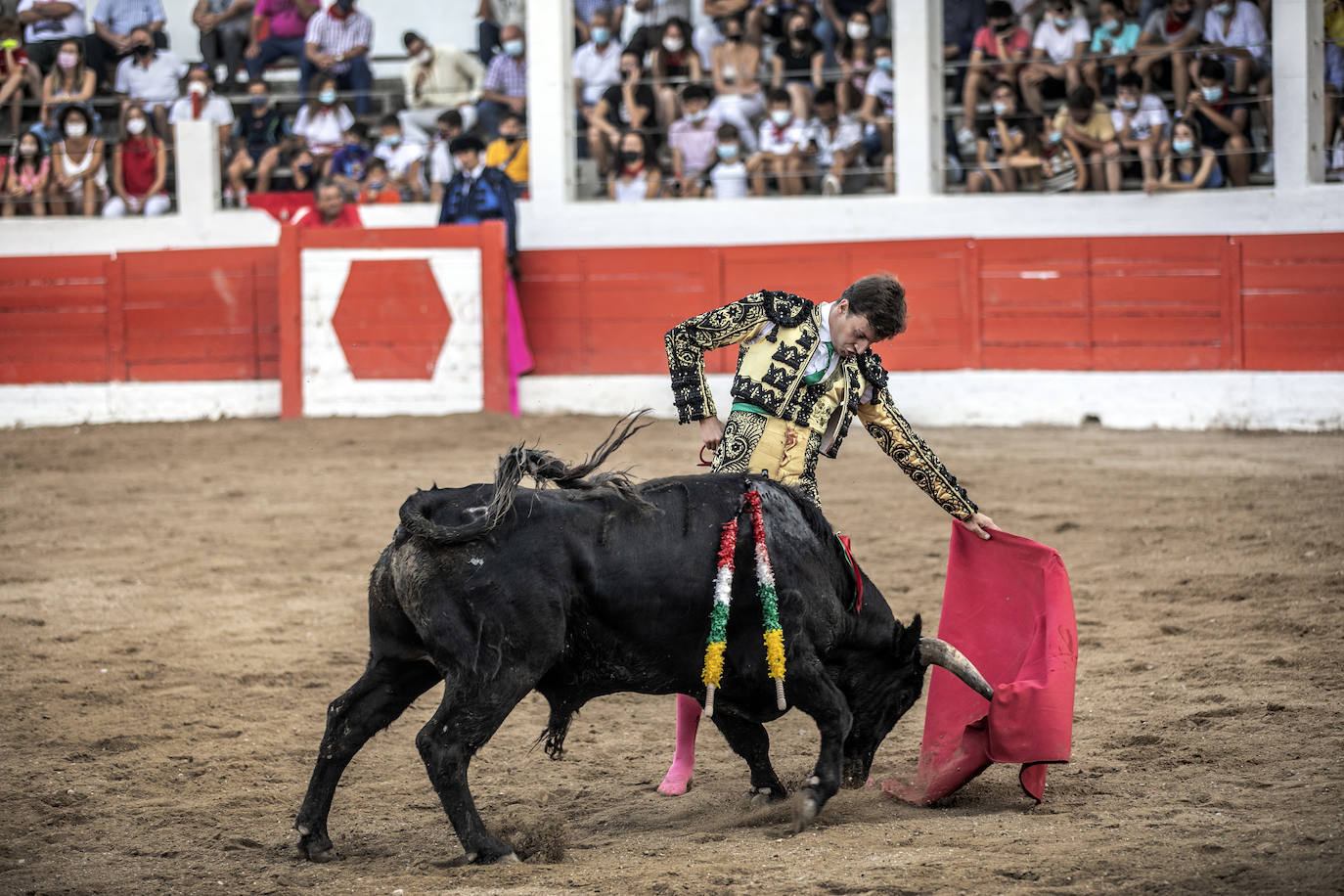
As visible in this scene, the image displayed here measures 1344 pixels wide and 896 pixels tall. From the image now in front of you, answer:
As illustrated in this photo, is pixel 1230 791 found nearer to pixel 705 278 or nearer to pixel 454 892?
pixel 454 892

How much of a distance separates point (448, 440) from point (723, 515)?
647cm

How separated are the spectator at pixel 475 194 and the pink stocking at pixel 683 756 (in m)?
7.23

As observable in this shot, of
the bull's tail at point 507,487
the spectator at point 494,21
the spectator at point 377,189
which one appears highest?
the spectator at point 494,21

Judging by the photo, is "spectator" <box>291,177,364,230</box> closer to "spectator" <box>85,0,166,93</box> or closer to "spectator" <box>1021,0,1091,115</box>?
"spectator" <box>85,0,166,93</box>

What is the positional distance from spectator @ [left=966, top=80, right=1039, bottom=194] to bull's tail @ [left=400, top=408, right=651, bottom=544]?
295 inches

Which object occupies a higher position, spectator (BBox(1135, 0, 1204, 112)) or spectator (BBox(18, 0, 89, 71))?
spectator (BBox(18, 0, 89, 71))

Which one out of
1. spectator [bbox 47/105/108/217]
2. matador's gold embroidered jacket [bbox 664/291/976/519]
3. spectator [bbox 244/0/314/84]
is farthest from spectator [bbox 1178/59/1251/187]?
spectator [bbox 47/105/108/217]

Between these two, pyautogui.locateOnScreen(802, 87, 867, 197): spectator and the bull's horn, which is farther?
pyautogui.locateOnScreen(802, 87, 867, 197): spectator

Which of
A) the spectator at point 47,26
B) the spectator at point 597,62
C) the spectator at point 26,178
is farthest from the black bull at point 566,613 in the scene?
the spectator at point 47,26

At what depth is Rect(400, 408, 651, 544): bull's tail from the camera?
132 inches

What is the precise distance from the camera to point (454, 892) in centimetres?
312

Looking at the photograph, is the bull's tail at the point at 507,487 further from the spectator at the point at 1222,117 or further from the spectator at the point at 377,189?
the spectator at the point at 377,189

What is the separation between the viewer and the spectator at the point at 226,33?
13141 mm

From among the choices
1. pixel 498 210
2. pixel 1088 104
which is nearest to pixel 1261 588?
pixel 1088 104
